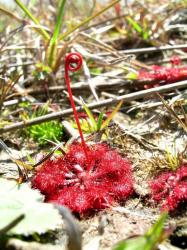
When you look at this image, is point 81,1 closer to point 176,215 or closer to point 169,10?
point 169,10

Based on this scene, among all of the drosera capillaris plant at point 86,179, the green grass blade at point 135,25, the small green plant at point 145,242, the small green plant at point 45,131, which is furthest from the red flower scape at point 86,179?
the green grass blade at point 135,25

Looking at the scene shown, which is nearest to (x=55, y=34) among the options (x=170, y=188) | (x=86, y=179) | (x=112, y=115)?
(x=112, y=115)

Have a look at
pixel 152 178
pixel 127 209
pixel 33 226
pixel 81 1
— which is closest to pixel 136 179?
pixel 152 178

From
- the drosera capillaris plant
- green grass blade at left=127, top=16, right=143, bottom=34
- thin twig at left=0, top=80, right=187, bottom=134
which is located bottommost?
the drosera capillaris plant

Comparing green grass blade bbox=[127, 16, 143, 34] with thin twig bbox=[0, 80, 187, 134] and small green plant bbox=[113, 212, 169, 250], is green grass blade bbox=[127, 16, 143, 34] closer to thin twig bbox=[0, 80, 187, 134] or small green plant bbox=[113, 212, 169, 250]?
thin twig bbox=[0, 80, 187, 134]

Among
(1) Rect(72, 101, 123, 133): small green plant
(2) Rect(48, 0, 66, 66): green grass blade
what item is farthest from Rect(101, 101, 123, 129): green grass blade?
(2) Rect(48, 0, 66, 66): green grass blade
